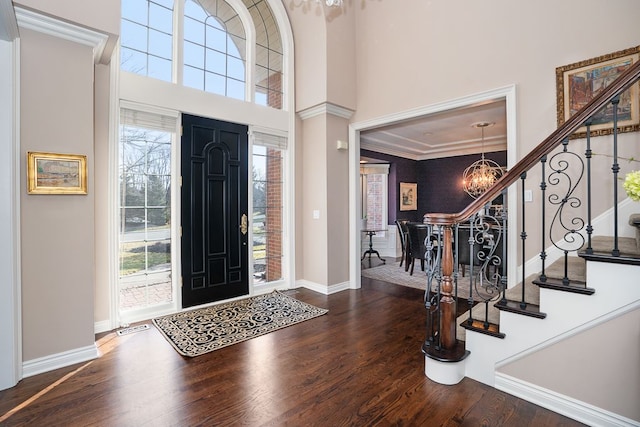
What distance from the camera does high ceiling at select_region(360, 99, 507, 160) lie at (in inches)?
219

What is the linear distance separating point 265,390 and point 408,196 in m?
7.15

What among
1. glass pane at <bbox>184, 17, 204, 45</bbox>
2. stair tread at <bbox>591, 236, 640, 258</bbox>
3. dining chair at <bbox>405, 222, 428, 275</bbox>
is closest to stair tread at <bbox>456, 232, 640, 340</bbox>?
stair tread at <bbox>591, 236, 640, 258</bbox>

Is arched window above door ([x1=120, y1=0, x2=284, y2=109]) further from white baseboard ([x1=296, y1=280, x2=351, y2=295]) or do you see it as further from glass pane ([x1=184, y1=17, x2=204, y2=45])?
white baseboard ([x1=296, y1=280, x2=351, y2=295])

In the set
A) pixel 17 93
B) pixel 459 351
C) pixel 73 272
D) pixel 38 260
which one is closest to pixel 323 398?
pixel 459 351

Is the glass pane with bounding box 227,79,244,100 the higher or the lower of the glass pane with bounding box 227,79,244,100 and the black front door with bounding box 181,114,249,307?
the higher

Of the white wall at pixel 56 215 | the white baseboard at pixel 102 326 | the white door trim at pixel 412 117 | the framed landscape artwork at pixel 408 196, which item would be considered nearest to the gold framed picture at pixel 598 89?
the white door trim at pixel 412 117

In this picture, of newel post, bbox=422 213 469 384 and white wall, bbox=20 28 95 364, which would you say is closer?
newel post, bbox=422 213 469 384

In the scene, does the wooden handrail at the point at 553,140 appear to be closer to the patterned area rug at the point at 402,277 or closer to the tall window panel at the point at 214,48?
the patterned area rug at the point at 402,277

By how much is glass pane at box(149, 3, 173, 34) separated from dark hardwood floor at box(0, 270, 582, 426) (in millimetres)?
3409

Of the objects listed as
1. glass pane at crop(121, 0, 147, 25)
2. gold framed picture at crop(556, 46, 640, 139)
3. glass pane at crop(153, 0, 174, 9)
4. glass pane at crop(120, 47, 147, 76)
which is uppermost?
glass pane at crop(153, 0, 174, 9)

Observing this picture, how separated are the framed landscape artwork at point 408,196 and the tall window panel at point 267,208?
4521 mm

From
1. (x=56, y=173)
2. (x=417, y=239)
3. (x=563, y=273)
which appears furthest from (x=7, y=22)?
(x=417, y=239)

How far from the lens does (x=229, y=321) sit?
3.43 metres

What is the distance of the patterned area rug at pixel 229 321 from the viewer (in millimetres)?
2930
